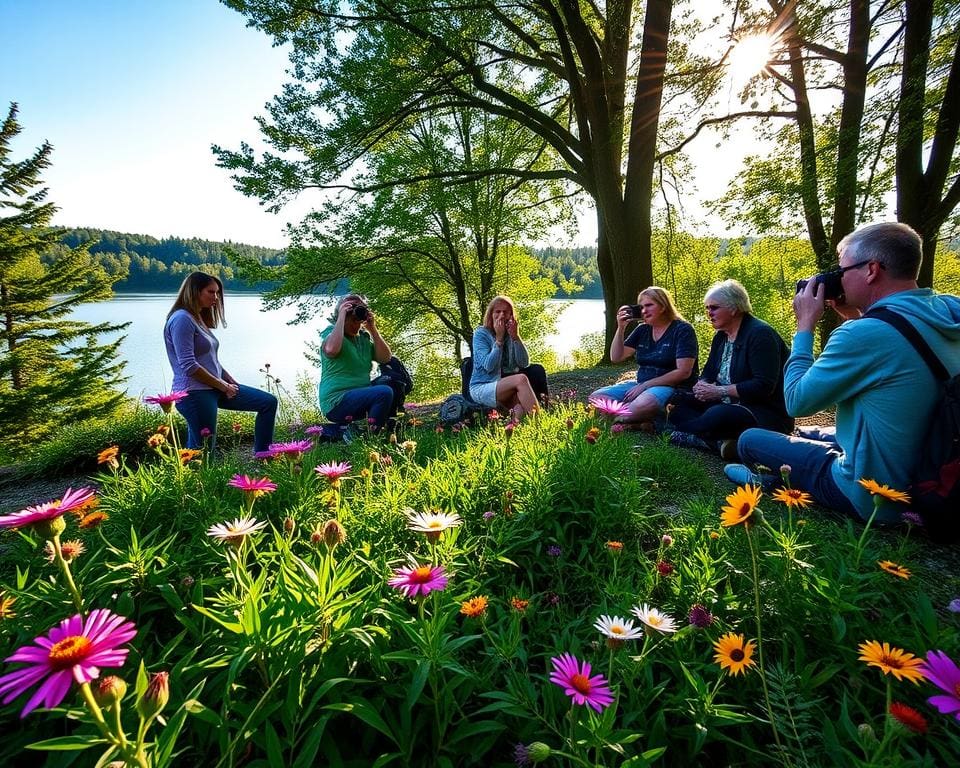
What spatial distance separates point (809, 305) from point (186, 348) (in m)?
3.83

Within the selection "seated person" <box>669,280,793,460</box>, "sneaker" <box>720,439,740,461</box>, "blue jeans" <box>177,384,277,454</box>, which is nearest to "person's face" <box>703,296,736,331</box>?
"seated person" <box>669,280,793,460</box>

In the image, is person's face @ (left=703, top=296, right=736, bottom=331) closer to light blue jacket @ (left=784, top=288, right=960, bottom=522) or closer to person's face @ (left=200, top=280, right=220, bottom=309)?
light blue jacket @ (left=784, top=288, right=960, bottom=522)

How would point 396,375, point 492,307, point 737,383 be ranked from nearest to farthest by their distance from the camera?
point 737,383 → point 492,307 → point 396,375

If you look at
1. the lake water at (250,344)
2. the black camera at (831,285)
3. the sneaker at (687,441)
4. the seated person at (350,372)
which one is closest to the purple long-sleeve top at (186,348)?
the lake water at (250,344)

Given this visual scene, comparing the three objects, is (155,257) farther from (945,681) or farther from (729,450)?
(945,681)

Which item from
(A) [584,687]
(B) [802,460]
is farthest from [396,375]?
(A) [584,687]

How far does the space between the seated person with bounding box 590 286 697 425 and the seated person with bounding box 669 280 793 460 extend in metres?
0.29

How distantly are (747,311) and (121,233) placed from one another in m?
69.8

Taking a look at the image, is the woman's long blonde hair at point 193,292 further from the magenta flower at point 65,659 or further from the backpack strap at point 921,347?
the backpack strap at point 921,347

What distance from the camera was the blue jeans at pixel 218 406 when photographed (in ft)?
10.8

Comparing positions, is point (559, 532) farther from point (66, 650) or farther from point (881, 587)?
point (66, 650)

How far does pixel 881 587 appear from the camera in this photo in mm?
1431

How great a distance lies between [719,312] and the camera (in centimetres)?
338

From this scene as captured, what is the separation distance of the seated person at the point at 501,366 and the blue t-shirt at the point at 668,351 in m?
0.94
